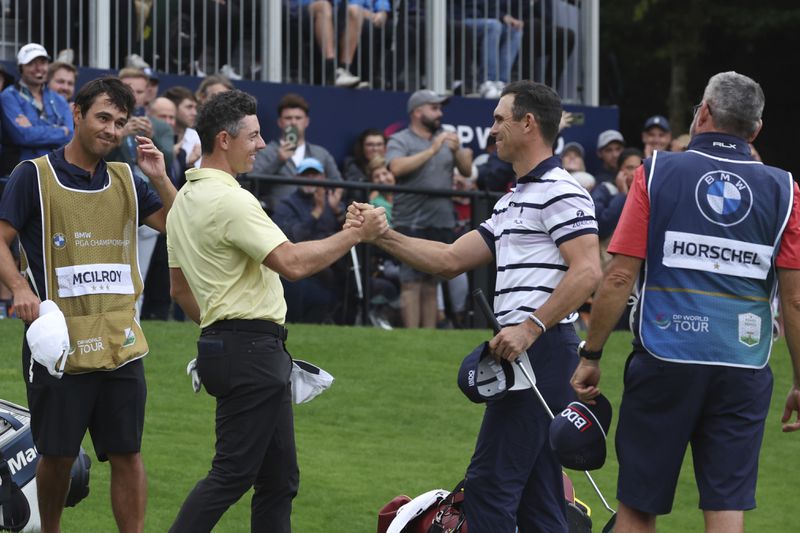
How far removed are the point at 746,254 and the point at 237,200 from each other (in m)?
2.03

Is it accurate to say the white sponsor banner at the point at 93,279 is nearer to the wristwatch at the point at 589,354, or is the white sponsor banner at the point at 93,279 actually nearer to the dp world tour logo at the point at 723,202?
the wristwatch at the point at 589,354

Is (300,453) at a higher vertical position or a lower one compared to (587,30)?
lower

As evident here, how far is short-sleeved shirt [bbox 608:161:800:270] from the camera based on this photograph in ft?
19.2

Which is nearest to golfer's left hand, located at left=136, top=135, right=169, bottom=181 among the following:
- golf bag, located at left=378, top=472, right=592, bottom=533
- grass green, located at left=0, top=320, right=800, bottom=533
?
golf bag, located at left=378, top=472, right=592, bottom=533

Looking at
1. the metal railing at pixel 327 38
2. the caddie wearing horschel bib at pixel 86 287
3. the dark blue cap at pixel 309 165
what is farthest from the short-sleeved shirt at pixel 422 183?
the caddie wearing horschel bib at pixel 86 287

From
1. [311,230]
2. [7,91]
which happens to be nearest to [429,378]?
[311,230]

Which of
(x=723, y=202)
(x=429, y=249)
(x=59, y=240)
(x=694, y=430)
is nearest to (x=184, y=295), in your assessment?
(x=59, y=240)

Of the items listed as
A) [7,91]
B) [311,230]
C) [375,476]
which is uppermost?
[7,91]

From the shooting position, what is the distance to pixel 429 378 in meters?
12.0

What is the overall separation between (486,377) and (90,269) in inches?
71.4

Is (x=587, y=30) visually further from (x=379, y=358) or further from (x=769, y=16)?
(x=769, y=16)

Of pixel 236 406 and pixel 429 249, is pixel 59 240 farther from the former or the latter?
pixel 429 249

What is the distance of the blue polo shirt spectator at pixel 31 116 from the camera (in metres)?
11.5

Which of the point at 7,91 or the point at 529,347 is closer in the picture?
the point at 529,347
